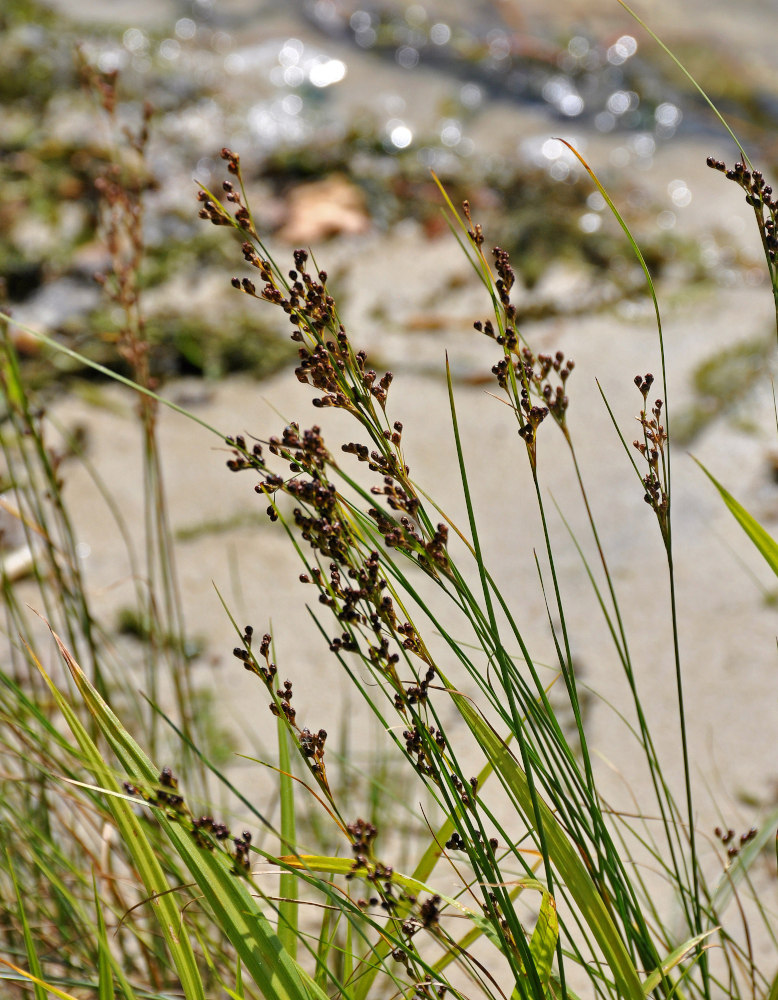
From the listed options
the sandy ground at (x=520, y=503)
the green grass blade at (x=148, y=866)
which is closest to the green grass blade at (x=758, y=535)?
the green grass blade at (x=148, y=866)

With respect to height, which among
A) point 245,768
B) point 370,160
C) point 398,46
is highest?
point 398,46

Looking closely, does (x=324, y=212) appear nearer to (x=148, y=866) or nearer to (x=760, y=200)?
(x=760, y=200)

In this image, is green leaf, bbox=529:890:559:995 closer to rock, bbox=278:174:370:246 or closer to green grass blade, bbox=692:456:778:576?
green grass blade, bbox=692:456:778:576

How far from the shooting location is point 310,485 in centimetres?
85

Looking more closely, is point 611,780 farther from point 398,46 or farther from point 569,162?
point 398,46

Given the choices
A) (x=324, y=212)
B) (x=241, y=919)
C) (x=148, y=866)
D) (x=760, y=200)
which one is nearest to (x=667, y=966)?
(x=241, y=919)

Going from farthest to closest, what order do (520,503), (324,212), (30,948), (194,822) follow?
A: (324,212) < (520,503) < (30,948) < (194,822)

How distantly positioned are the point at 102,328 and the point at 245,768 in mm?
1804

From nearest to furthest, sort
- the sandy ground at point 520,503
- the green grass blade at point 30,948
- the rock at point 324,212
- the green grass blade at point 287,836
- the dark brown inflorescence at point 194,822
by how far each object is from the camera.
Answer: the dark brown inflorescence at point 194,822
the green grass blade at point 30,948
the green grass blade at point 287,836
the sandy ground at point 520,503
the rock at point 324,212

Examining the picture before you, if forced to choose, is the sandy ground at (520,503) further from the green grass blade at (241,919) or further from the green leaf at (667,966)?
the green leaf at (667,966)

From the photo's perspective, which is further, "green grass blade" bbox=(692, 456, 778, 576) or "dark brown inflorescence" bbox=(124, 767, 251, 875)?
"green grass blade" bbox=(692, 456, 778, 576)

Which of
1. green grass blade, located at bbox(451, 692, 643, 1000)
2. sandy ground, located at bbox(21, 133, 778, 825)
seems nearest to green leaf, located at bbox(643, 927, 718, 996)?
green grass blade, located at bbox(451, 692, 643, 1000)

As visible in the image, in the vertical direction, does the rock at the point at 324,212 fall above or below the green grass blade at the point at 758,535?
above

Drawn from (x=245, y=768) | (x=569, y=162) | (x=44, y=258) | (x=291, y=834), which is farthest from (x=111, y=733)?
(x=569, y=162)
